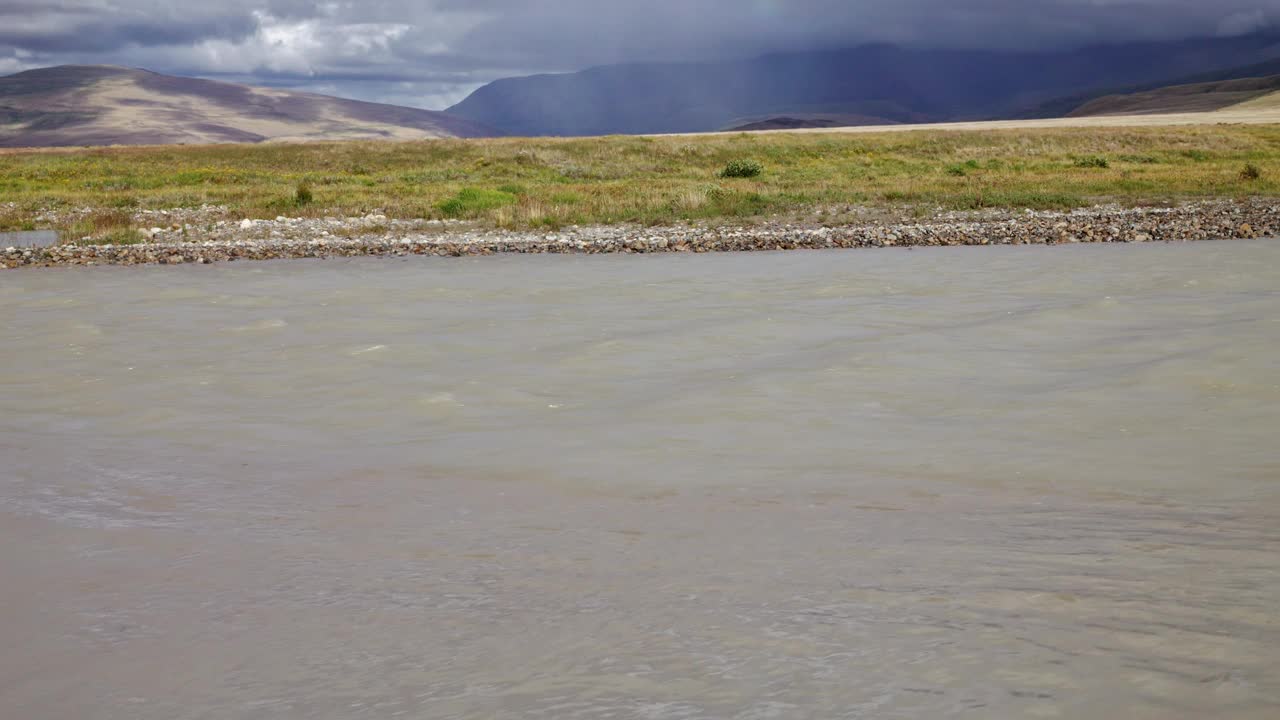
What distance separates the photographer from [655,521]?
5.97 m

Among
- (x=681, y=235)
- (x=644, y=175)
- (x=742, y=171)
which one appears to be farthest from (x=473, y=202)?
(x=644, y=175)

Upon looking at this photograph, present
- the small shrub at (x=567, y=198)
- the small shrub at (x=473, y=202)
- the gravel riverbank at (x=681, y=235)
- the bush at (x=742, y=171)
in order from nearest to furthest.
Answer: the gravel riverbank at (x=681, y=235), the small shrub at (x=473, y=202), the small shrub at (x=567, y=198), the bush at (x=742, y=171)

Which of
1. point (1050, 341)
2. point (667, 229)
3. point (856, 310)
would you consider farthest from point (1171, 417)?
point (667, 229)

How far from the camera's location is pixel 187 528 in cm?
600

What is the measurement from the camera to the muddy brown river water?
402 cm

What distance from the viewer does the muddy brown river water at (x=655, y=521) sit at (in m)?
4.02

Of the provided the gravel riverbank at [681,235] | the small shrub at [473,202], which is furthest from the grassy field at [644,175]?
the gravel riverbank at [681,235]

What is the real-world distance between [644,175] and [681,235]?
921 inches

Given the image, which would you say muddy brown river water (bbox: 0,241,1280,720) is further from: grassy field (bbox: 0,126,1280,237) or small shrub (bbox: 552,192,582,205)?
small shrub (bbox: 552,192,582,205)

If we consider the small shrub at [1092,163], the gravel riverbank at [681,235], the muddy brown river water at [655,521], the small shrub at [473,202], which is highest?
the small shrub at [1092,163]

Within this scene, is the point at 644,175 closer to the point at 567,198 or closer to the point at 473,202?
the point at 567,198

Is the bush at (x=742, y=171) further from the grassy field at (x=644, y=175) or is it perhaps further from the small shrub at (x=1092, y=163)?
the small shrub at (x=1092, y=163)

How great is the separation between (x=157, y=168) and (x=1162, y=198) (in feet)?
148

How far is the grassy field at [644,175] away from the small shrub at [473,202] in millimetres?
75
